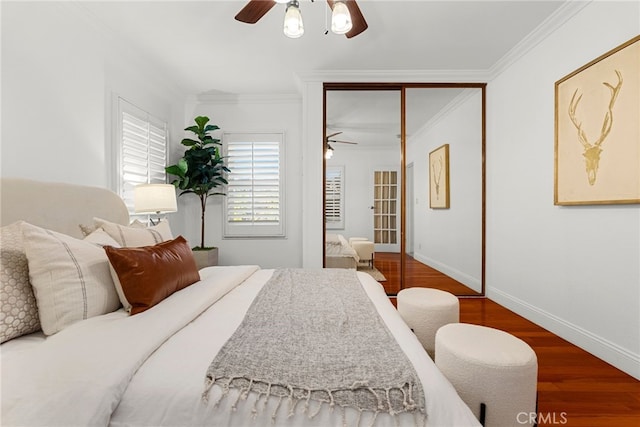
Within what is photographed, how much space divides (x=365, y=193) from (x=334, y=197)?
0.39 metres

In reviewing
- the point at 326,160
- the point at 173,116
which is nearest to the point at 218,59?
the point at 173,116

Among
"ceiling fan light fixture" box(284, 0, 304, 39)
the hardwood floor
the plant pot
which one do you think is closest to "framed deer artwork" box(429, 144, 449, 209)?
the hardwood floor

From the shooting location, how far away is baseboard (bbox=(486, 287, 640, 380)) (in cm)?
199

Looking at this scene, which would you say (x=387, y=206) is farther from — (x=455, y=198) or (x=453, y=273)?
(x=453, y=273)

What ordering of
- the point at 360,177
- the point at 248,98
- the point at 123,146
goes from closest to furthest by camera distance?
the point at 123,146
the point at 360,177
the point at 248,98

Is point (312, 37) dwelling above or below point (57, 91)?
above

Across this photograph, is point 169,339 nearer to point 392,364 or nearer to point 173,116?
point 392,364

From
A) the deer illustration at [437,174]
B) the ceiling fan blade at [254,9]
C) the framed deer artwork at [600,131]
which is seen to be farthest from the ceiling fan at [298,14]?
the deer illustration at [437,174]

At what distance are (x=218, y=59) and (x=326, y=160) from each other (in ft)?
5.36

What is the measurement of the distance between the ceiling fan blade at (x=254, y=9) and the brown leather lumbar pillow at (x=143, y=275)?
156 cm

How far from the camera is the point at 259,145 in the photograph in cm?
441

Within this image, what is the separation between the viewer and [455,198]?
3.76 metres

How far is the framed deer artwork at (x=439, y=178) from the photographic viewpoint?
377cm

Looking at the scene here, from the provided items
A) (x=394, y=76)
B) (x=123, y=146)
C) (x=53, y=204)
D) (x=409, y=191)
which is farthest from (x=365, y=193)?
(x=53, y=204)
